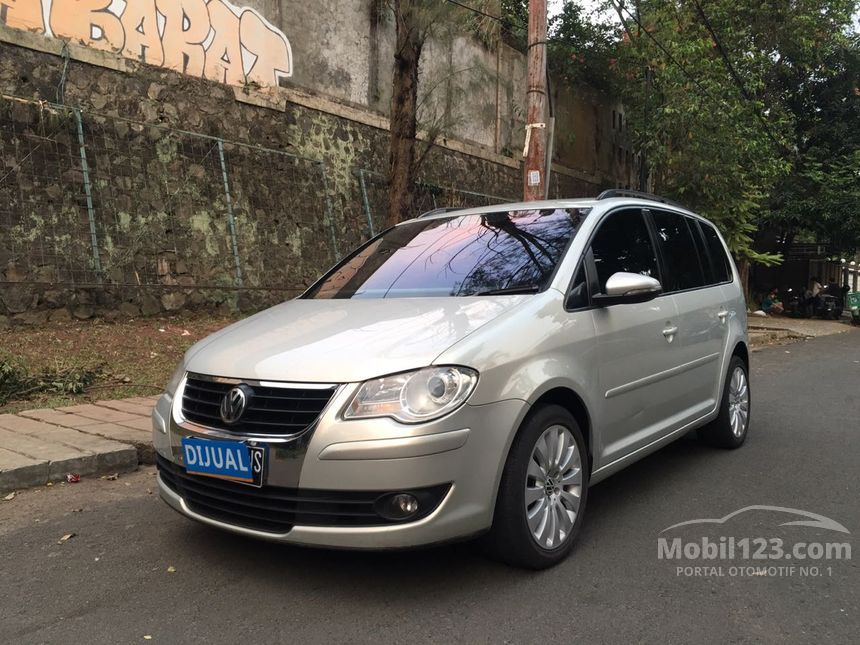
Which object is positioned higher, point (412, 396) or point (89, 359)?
point (412, 396)

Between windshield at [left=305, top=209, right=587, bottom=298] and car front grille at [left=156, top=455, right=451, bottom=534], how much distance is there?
1190 millimetres

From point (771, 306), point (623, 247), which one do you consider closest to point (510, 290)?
point (623, 247)

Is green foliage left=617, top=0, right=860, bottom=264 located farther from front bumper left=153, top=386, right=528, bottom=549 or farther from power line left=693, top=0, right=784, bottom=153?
front bumper left=153, top=386, right=528, bottom=549

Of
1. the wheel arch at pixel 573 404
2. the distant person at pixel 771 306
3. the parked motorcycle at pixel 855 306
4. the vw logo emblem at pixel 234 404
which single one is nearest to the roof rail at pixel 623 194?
the wheel arch at pixel 573 404

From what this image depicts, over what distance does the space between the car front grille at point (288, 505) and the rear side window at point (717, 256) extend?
3420 mm

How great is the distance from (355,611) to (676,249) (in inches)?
123

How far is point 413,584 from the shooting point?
2811 mm

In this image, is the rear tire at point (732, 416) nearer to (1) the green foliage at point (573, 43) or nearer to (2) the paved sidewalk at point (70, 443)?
(2) the paved sidewalk at point (70, 443)

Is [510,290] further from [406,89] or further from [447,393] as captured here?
[406,89]

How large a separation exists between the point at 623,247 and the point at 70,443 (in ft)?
12.3

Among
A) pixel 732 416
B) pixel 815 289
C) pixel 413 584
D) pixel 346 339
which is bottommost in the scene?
pixel 815 289

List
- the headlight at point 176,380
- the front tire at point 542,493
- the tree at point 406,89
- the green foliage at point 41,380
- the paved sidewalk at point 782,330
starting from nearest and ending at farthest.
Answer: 1. the front tire at point 542,493
2. the headlight at point 176,380
3. the green foliage at point 41,380
4. the tree at point 406,89
5. the paved sidewalk at point 782,330

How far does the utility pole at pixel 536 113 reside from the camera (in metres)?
8.59

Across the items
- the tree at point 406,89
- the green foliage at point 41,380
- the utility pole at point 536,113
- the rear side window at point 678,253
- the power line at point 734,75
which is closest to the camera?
the rear side window at point 678,253
